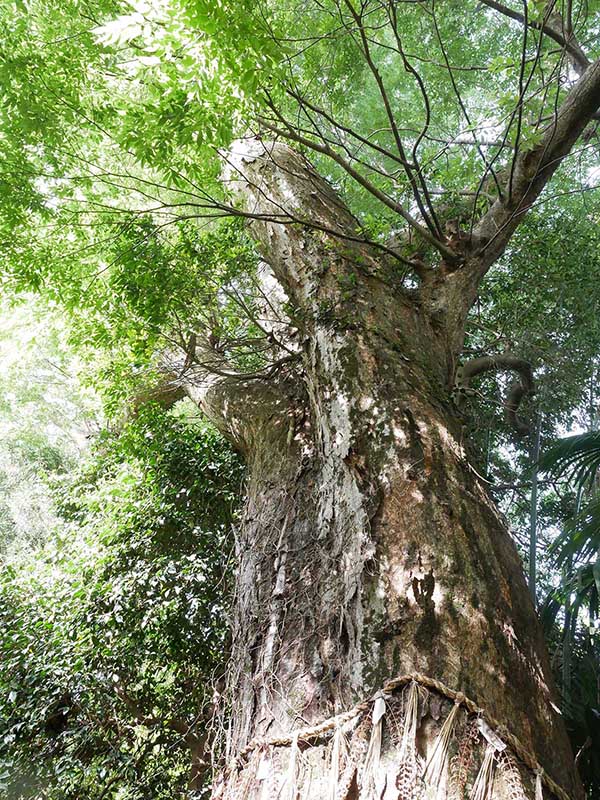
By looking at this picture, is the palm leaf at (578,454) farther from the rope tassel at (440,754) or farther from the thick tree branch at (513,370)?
the rope tassel at (440,754)

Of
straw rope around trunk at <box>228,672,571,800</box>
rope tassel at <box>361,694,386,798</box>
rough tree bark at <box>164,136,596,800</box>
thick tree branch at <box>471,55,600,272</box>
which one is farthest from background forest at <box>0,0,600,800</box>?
rope tassel at <box>361,694,386,798</box>

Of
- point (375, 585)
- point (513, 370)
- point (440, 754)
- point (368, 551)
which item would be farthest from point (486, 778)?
point (513, 370)

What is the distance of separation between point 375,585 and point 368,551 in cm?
13

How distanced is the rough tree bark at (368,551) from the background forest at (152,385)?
1.28 feet

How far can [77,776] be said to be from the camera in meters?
3.53

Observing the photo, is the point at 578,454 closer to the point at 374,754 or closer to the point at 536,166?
the point at 536,166

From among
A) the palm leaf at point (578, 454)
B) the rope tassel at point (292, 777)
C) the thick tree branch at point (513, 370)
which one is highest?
the thick tree branch at point (513, 370)

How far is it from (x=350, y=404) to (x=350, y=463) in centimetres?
32

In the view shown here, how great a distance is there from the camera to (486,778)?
129cm

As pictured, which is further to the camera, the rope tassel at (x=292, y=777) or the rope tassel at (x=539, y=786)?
the rope tassel at (x=292, y=777)

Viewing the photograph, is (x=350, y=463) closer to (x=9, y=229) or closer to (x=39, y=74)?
(x=9, y=229)

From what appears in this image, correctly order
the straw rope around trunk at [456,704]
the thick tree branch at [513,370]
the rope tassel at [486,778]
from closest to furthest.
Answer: the rope tassel at [486,778]
the straw rope around trunk at [456,704]
the thick tree branch at [513,370]

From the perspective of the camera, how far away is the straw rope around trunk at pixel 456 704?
1.37 meters

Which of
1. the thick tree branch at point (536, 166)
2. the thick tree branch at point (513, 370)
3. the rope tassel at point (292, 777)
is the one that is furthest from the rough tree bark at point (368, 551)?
the thick tree branch at point (513, 370)
